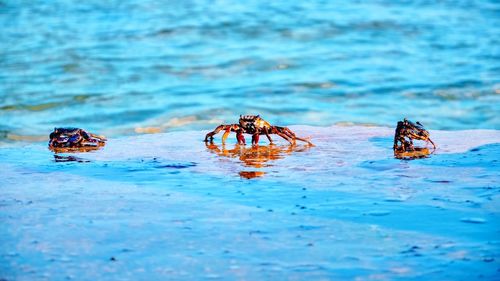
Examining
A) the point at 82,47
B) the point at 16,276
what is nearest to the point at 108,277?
the point at 16,276

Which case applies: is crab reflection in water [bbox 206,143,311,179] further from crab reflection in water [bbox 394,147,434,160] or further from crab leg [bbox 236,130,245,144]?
crab reflection in water [bbox 394,147,434,160]

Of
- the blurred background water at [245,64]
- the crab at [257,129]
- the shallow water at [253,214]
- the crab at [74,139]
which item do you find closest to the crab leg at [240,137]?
the crab at [257,129]

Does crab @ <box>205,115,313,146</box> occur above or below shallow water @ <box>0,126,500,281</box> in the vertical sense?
above

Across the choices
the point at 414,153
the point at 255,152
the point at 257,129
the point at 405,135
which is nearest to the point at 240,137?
the point at 257,129

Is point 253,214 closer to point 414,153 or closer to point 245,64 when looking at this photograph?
point 414,153

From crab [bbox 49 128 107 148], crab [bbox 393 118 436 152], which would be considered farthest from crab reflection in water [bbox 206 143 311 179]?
crab [bbox 49 128 107 148]

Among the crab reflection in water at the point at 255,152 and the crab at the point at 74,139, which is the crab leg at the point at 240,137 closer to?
the crab reflection in water at the point at 255,152
